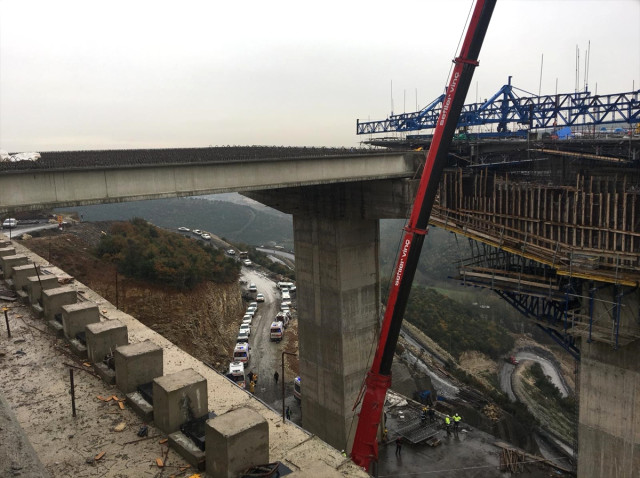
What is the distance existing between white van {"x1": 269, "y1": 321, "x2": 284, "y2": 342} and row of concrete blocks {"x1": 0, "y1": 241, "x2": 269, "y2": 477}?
28.5m

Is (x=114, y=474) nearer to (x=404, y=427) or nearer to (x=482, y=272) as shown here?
(x=482, y=272)

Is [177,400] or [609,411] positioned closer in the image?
[177,400]

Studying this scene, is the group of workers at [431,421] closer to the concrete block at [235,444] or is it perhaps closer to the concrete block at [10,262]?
the concrete block at [235,444]

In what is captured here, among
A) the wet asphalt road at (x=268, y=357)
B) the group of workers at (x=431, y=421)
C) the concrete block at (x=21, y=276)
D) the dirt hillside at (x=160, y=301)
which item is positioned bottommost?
the wet asphalt road at (x=268, y=357)

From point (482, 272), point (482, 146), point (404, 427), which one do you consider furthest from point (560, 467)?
point (482, 146)

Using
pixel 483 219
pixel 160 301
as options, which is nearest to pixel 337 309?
pixel 483 219

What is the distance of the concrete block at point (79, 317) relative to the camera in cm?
1430

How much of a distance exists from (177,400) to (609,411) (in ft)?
51.5

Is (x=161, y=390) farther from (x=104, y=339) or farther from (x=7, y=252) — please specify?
(x=7, y=252)

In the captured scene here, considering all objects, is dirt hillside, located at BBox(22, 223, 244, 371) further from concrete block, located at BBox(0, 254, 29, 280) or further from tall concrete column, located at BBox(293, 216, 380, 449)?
tall concrete column, located at BBox(293, 216, 380, 449)

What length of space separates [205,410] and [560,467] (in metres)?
21.1

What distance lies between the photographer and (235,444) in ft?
27.3

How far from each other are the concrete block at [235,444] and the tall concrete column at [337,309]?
642 inches

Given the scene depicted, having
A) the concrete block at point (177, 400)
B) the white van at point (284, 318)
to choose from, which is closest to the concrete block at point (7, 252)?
the concrete block at point (177, 400)
